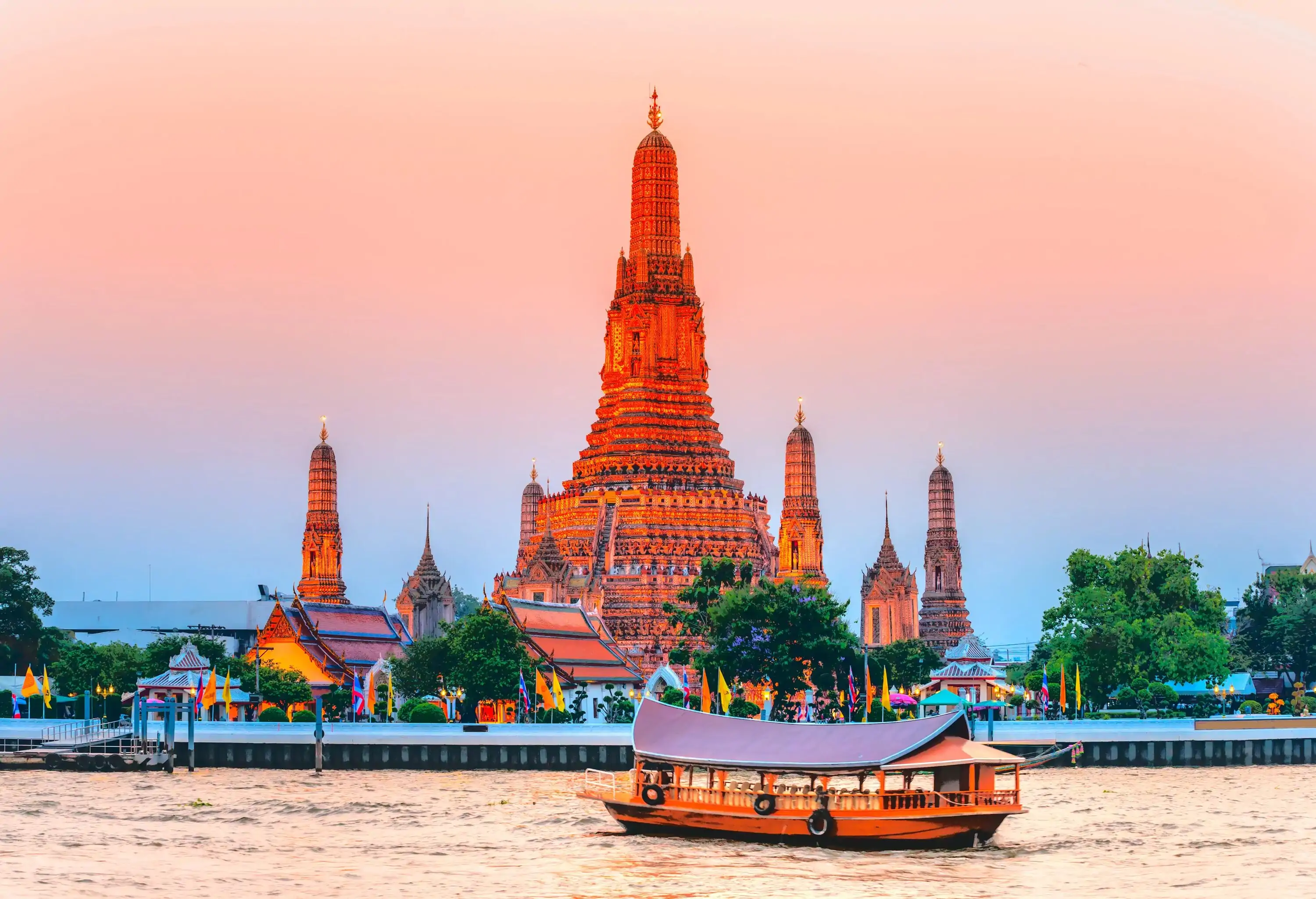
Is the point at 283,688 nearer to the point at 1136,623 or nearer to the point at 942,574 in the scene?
the point at 1136,623

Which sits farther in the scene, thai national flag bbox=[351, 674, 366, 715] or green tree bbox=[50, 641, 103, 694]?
green tree bbox=[50, 641, 103, 694]

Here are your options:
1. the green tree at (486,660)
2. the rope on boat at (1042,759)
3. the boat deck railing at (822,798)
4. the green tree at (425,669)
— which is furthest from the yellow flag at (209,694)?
the rope on boat at (1042,759)

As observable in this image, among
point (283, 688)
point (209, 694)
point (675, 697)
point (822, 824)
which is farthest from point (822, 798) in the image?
point (283, 688)

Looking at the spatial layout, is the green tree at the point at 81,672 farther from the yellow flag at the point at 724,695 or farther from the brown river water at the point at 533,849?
the yellow flag at the point at 724,695

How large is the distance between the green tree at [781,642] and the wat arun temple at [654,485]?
2708 centimetres

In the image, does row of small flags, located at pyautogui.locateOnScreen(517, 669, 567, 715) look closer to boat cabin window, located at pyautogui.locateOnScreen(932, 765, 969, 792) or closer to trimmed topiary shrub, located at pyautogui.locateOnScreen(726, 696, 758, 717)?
trimmed topiary shrub, located at pyautogui.locateOnScreen(726, 696, 758, 717)

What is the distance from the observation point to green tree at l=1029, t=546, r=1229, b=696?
87.9 metres

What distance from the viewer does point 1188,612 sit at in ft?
302

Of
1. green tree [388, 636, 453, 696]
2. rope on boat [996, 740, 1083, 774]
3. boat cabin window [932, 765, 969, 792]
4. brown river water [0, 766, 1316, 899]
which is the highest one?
green tree [388, 636, 453, 696]

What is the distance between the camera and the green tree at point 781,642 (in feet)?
281

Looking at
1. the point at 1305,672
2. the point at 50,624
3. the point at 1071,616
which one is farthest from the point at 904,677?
the point at 50,624

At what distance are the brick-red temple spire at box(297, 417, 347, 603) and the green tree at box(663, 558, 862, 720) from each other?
46.5m

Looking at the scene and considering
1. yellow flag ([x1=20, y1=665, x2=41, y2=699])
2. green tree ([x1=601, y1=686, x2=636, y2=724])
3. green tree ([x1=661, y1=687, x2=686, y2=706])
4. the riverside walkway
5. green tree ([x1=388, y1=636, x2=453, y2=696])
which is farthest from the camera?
green tree ([x1=388, y1=636, x2=453, y2=696])

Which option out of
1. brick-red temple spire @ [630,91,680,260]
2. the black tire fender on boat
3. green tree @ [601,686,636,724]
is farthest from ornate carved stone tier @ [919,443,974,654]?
the black tire fender on boat
